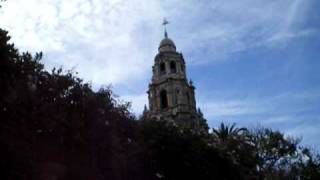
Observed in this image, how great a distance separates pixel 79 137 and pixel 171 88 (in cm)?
4375

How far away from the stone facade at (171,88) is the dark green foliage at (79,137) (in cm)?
2855

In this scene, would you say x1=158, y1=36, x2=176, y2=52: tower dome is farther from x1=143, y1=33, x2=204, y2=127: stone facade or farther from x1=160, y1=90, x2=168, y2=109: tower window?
x1=160, y1=90, x2=168, y2=109: tower window

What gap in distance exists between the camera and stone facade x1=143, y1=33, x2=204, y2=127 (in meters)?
68.8

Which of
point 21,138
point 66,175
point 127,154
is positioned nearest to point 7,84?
point 21,138

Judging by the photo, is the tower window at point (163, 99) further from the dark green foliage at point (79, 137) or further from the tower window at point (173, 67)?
the dark green foliage at point (79, 137)

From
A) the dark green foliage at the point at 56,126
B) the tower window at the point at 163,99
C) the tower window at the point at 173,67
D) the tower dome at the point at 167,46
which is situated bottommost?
the dark green foliage at the point at 56,126

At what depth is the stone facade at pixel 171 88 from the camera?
226ft

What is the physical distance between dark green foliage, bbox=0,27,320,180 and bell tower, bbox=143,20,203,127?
28.6 meters

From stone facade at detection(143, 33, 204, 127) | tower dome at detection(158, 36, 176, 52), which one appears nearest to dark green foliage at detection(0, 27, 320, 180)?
stone facade at detection(143, 33, 204, 127)

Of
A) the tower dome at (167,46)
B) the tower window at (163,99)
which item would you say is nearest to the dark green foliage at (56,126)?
the tower window at (163,99)

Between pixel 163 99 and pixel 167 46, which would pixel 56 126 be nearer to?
pixel 163 99

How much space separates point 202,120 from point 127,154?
40.2 metres

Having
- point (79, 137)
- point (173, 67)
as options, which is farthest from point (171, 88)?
point (79, 137)

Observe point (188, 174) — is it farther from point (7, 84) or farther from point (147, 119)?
point (7, 84)
